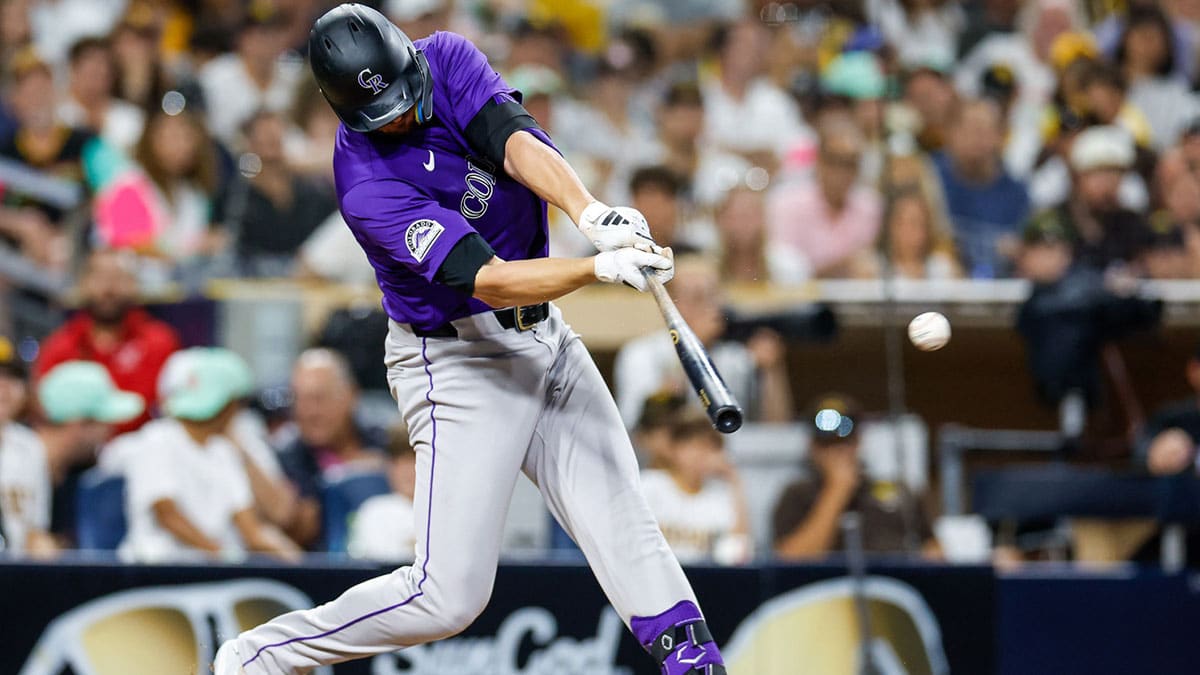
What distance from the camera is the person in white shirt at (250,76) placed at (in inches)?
373

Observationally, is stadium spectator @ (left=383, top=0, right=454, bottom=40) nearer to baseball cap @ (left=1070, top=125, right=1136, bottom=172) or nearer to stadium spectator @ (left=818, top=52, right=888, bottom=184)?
stadium spectator @ (left=818, top=52, right=888, bottom=184)

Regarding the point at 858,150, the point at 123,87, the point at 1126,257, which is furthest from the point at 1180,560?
the point at 123,87

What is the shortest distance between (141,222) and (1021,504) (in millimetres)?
4417

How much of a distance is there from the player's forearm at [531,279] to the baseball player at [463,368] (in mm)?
37

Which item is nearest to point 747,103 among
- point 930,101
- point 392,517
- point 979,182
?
point 930,101

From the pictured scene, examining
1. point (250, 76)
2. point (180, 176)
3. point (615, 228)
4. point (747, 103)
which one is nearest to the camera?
point (615, 228)

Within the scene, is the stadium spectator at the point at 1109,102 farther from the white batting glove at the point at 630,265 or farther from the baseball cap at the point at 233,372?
the white batting glove at the point at 630,265

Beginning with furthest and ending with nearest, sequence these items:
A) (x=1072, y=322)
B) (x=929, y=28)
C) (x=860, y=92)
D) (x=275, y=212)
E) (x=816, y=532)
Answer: (x=929, y=28), (x=860, y=92), (x=275, y=212), (x=1072, y=322), (x=816, y=532)

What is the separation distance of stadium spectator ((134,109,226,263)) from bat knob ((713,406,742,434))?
523 cm

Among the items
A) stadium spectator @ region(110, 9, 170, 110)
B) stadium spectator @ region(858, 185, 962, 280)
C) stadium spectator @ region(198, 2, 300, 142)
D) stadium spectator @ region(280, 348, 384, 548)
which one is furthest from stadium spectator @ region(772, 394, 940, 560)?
stadium spectator @ region(110, 9, 170, 110)

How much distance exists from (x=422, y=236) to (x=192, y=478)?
2.73 metres

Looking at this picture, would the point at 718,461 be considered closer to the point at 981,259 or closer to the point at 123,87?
the point at 981,259

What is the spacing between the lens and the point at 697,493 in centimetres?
634

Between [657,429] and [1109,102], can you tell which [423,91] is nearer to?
[657,429]
